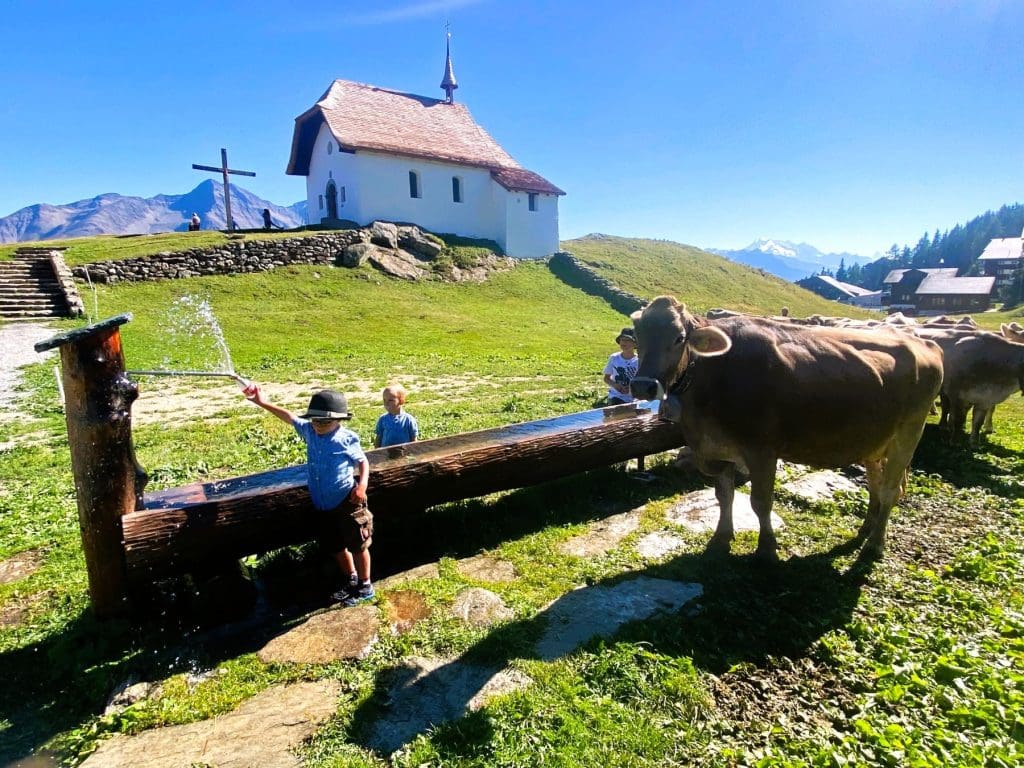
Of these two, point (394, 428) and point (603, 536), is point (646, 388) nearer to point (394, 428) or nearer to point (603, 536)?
point (603, 536)

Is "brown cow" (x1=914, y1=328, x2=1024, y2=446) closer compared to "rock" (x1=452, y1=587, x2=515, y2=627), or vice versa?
"rock" (x1=452, y1=587, x2=515, y2=627)

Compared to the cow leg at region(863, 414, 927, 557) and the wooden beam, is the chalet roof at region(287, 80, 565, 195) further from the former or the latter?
the cow leg at region(863, 414, 927, 557)

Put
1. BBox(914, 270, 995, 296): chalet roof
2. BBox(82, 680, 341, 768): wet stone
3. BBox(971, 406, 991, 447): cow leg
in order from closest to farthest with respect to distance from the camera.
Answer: BBox(82, 680, 341, 768): wet stone
BBox(971, 406, 991, 447): cow leg
BBox(914, 270, 995, 296): chalet roof

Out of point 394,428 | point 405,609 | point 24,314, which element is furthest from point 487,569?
point 24,314

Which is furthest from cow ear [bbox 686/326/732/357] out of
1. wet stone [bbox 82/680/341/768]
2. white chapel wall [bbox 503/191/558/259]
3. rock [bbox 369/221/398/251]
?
white chapel wall [bbox 503/191/558/259]

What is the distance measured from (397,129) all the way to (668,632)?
4002 centimetres

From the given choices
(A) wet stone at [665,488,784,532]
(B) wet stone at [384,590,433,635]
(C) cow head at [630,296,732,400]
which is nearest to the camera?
(B) wet stone at [384,590,433,635]

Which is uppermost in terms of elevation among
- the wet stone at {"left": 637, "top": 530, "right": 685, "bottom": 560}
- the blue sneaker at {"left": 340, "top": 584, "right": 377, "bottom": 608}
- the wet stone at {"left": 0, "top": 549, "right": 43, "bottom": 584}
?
the wet stone at {"left": 0, "top": 549, "right": 43, "bottom": 584}

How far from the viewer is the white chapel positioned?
117ft

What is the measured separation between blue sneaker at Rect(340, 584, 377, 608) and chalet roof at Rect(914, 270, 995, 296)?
8618cm

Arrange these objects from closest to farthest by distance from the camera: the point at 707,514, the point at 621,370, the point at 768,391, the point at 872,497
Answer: the point at 768,391 → the point at 872,497 → the point at 707,514 → the point at 621,370

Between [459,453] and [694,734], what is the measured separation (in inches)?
126

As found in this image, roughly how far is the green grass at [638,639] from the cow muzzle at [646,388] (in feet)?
5.91

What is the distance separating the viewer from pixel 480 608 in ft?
15.5
